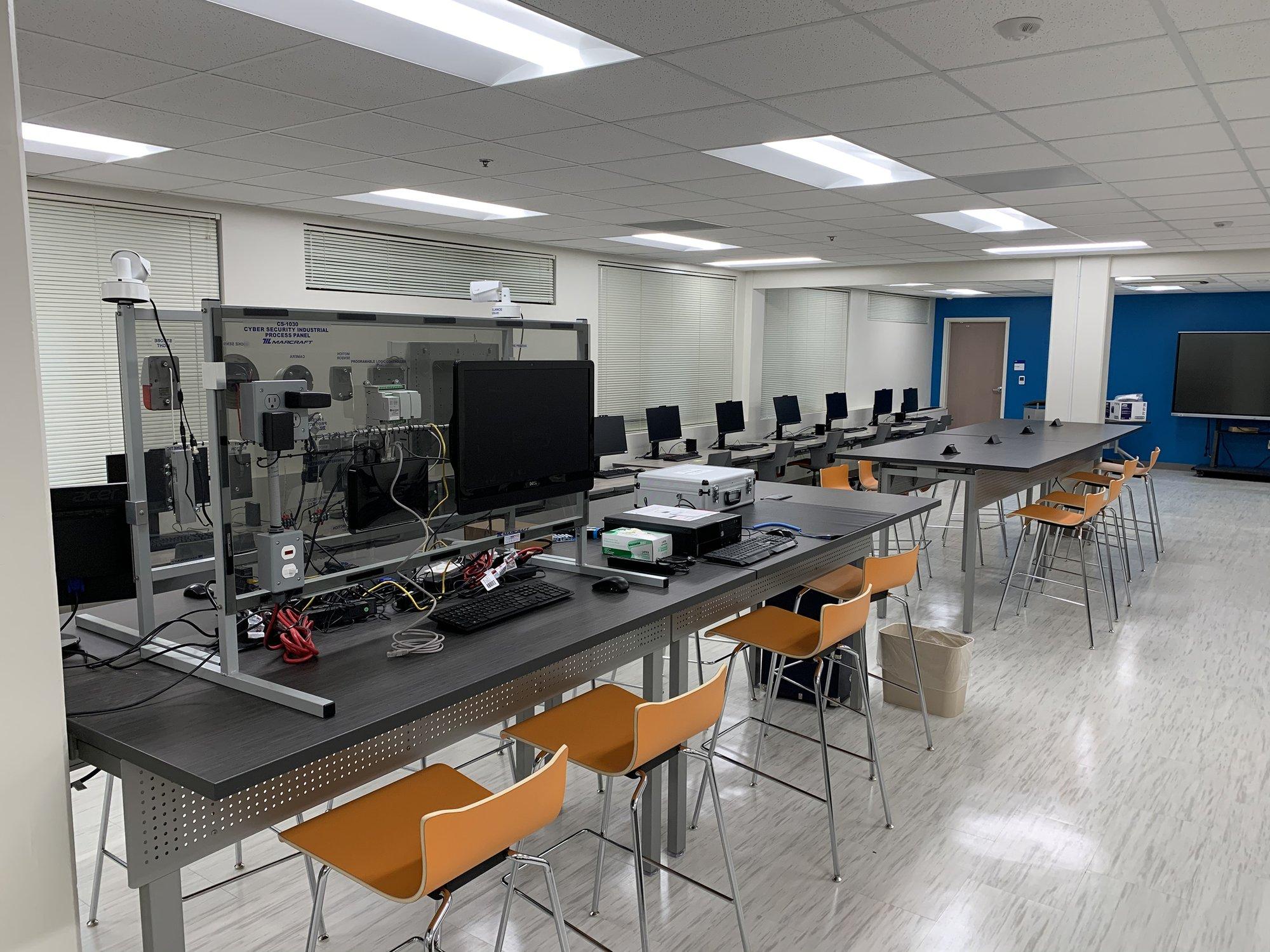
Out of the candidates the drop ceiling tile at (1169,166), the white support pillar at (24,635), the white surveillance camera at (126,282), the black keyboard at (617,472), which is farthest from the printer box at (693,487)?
the black keyboard at (617,472)

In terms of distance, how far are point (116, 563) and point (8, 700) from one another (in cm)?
61

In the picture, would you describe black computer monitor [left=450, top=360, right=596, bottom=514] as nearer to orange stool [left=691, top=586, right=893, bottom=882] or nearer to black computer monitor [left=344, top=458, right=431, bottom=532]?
black computer monitor [left=344, top=458, right=431, bottom=532]

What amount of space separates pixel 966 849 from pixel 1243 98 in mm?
2826

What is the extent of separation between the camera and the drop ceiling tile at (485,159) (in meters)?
4.14

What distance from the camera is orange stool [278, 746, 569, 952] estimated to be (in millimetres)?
1578

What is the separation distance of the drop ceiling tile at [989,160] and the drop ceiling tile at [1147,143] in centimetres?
10

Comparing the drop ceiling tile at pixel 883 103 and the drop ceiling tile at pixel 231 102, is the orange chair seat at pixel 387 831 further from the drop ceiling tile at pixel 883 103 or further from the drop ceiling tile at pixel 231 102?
the drop ceiling tile at pixel 883 103

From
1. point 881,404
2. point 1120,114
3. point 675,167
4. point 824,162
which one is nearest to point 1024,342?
point 881,404

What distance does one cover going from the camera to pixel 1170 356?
11867 millimetres

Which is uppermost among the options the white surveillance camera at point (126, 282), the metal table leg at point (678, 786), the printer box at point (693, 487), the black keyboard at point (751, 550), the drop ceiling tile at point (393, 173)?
the drop ceiling tile at point (393, 173)

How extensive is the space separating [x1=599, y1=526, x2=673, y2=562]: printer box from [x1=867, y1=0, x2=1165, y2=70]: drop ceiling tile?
1.61 m

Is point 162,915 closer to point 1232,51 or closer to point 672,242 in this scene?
point 1232,51

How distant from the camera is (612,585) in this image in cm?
252

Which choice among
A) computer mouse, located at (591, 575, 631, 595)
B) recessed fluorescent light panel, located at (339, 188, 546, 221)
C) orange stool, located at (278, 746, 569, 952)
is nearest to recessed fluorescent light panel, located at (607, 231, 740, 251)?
recessed fluorescent light panel, located at (339, 188, 546, 221)
